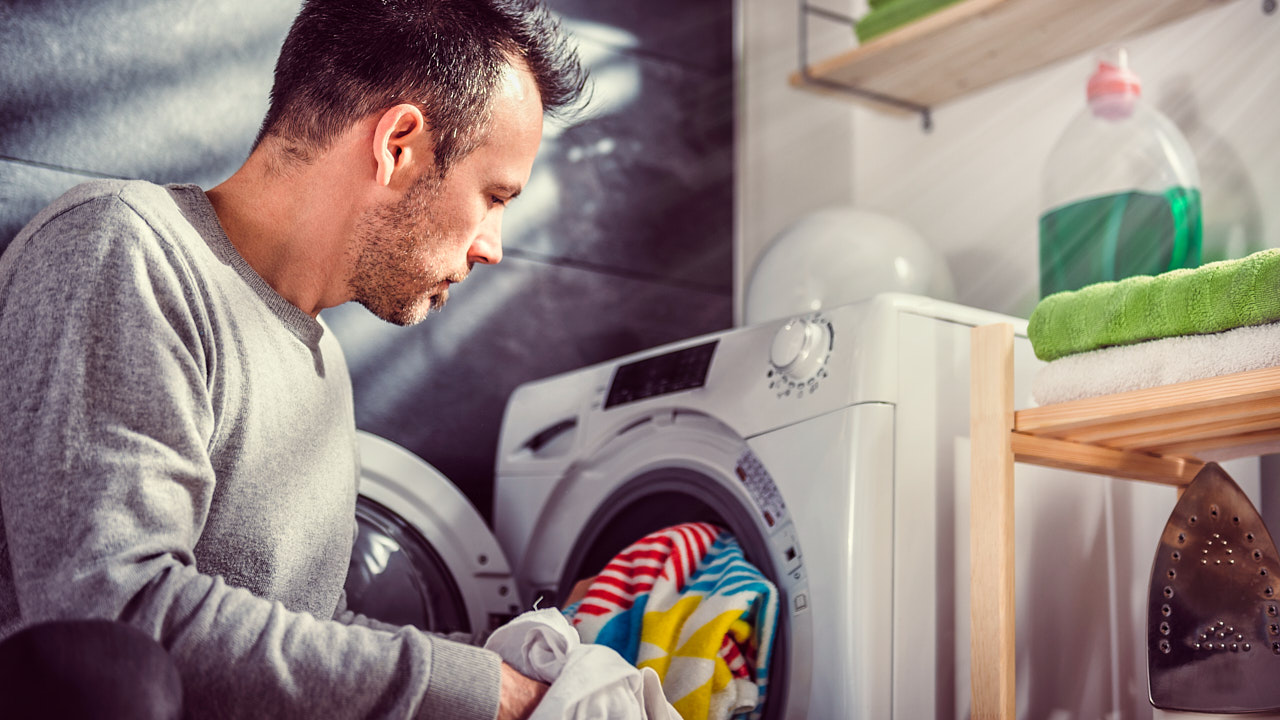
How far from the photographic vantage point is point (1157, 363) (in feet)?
3.00

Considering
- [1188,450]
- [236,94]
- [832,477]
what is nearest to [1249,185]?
[1188,450]

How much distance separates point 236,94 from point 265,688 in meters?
1.16

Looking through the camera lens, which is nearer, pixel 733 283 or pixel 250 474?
pixel 250 474

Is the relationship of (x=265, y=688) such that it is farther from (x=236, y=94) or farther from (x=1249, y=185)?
(x=1249, y=185)

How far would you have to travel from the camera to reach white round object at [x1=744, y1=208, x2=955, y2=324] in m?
1.48

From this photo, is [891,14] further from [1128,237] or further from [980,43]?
[1128,237]

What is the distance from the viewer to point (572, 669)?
82cm

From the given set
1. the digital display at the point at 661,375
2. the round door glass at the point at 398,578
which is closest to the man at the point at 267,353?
the round door glass at the point at 398,578

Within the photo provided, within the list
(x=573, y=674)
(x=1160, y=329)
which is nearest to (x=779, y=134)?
(x=1160, y=329)

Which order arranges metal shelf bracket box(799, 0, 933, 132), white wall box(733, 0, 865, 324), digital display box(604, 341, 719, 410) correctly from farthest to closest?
white wall box(733, 0, 865, 324)
metal shelf bracket box(799, 0, 933, 132)
digital display box(604, 341, 719, 410)

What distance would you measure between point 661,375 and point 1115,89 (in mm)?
721

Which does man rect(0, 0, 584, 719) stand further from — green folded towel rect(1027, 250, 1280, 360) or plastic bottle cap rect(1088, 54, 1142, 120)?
plastic bottle cap rect(1088, 54, 1142, 120)

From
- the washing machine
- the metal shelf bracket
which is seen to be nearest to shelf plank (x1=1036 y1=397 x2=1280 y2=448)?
the washing machine

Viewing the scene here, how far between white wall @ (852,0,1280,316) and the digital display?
26.3 inches
